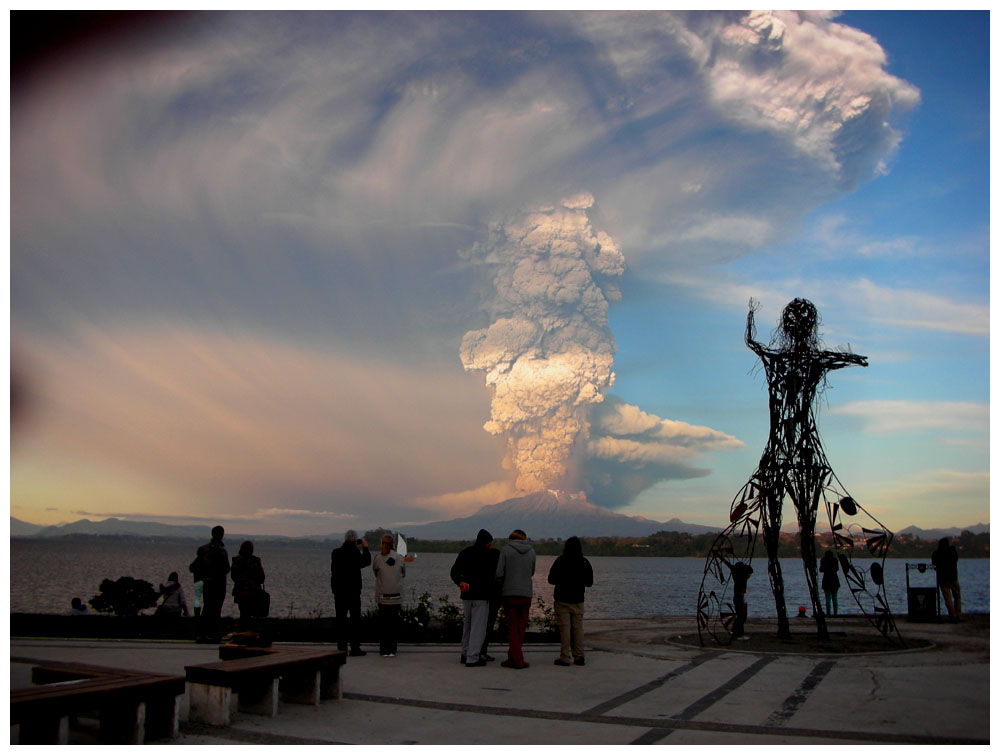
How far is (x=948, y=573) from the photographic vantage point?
17719mm

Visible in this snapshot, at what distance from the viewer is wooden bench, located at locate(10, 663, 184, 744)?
5.74 meters

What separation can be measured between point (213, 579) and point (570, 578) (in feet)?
18.1

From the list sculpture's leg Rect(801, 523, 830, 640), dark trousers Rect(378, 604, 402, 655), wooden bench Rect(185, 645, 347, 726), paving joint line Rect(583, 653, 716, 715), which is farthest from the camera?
sculpture's leg Rect(801, 523, 830, 640)

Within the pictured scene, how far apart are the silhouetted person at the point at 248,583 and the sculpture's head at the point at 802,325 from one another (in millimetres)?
8986

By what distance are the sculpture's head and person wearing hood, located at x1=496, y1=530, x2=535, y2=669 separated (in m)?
5.71

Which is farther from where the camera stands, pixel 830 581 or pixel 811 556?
pixel 830 581

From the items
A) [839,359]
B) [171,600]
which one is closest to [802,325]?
[839,359]

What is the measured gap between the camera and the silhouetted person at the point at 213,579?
13.0 metres

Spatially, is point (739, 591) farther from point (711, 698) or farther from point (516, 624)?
point (711, 698)

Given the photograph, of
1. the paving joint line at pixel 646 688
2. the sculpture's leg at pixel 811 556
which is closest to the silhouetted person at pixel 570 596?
the paving joint line at pixel 646 688

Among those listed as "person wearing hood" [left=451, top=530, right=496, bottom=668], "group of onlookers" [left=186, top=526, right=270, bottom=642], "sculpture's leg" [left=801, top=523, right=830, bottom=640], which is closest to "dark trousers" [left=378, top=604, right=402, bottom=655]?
"person wearing hood" [left=451, top=530, right=496, bottom=668]

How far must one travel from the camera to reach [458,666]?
10898 mm

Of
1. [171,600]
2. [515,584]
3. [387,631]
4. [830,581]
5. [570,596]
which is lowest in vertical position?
[830,581]

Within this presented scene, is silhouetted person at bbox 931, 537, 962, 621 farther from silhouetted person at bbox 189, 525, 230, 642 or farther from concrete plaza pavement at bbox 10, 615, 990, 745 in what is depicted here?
silhouetted person at bbox 189, 525, 230, 642
